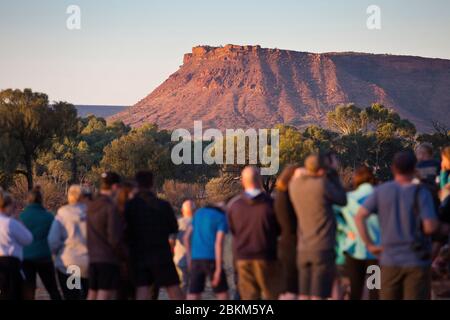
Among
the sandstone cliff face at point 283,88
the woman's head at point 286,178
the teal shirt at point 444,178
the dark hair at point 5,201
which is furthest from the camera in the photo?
the sandstone cliff face at point 283,88

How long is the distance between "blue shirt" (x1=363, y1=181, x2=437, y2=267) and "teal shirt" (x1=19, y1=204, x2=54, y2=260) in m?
4.61

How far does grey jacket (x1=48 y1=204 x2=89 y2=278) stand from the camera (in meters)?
11.0

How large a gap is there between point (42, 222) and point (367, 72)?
149848 millimetres

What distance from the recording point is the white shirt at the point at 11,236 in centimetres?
1066

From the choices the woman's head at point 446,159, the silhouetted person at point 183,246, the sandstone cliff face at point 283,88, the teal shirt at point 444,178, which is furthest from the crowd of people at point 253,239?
the sandstone cliff face at point 283,88

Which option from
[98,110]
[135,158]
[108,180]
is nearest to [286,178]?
[108,180]

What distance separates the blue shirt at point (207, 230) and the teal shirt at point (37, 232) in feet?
6.56

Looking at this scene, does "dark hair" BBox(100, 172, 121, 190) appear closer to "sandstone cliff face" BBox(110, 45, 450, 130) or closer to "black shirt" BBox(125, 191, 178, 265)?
"black shirt" BBox(125, 191, 178, 265)

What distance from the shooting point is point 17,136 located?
128 ft

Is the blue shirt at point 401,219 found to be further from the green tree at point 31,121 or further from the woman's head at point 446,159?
the green tree at point 31,121

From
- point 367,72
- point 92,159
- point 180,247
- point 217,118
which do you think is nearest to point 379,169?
point 92,159

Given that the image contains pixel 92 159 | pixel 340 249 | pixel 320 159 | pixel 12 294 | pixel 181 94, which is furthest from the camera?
pixel 181 94

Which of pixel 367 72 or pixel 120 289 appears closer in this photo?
pixel 120 289
